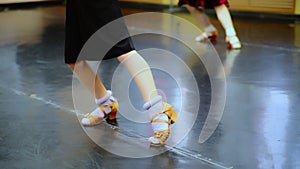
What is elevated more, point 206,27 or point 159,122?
point 159,122

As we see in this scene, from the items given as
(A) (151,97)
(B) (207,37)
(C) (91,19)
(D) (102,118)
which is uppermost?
(C) (91,19)

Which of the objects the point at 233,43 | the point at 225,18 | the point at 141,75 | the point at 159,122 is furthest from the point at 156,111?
the point at 225,18

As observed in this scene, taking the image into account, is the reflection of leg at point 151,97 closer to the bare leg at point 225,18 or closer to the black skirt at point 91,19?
the black skirt at point 91,19

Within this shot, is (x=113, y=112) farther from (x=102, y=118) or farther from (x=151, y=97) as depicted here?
(x=151, y=97)

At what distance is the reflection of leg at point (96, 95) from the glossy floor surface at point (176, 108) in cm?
5

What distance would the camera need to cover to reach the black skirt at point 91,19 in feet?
6.12

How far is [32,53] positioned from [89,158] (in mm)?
2052

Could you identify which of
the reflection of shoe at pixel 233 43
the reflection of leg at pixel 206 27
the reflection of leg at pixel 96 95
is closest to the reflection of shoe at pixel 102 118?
the reflection of leg at pixel 96 95

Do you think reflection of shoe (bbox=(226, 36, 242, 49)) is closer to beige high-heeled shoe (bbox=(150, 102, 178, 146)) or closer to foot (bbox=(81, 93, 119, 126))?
foot (bbox=(81, 93, 119, 126))

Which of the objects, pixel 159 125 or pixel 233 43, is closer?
pixel 159 125

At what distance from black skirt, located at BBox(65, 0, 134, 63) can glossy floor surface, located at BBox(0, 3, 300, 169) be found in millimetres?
368

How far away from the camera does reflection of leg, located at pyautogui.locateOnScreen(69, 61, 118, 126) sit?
2.03 m

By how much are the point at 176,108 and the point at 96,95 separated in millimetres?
414

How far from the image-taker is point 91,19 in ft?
6.17
